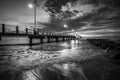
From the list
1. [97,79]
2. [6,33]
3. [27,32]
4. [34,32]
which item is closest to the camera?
[97,79]

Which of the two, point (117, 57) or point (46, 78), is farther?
point (117, 57)

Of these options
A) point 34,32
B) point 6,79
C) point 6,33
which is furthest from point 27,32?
point 6,79

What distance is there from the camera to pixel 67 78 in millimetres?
2355

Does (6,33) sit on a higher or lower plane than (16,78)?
higher

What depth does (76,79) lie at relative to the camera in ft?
7.59

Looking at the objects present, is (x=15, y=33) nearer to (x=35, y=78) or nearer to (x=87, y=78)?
(x=35, y=78)

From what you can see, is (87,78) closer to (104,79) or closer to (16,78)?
(104,79)

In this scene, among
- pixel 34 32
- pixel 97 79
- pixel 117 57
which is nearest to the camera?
pixel 97 79

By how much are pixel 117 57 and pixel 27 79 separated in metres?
6.11

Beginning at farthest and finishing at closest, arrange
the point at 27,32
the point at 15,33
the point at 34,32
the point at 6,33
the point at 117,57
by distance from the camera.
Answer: the point at 34,32 → the point at 27,32 → the point at 15,33 → the point at 6,33 → the point at 117,57

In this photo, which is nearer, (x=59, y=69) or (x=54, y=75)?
(x=54, y=75)

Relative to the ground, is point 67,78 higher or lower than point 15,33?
lower

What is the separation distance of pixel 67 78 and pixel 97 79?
102cm

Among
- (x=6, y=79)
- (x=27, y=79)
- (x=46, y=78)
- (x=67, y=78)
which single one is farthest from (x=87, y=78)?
(x=6, y=79)
